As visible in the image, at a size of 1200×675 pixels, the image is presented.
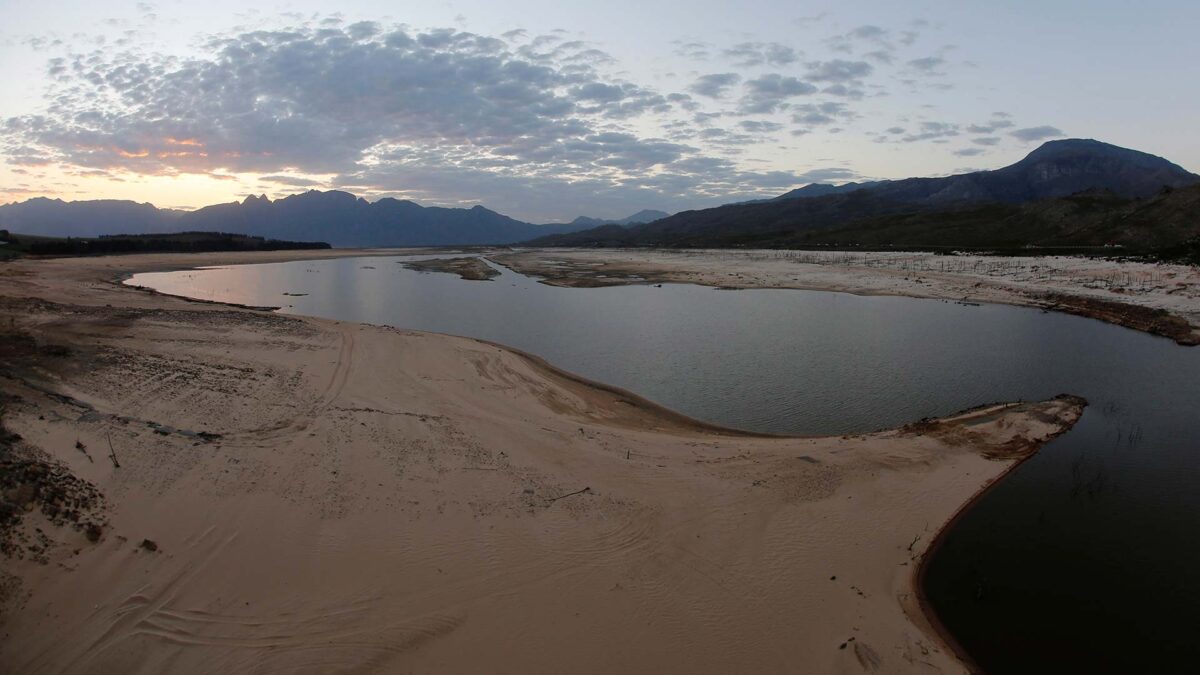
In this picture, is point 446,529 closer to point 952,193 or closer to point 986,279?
point 986,279

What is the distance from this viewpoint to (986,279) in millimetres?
35531

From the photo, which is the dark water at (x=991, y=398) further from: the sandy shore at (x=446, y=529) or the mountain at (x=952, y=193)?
the mountain at (x=952, y=193)

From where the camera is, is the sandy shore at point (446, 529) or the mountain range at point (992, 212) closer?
the sandy shore at point (446, 529)

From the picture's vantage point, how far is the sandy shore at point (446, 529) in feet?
18.0

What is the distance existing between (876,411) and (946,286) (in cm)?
2561

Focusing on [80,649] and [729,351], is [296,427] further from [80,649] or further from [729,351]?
[729,351]

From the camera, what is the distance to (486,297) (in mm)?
37344

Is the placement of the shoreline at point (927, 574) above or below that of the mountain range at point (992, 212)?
below

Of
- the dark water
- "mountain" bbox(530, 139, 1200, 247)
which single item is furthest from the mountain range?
the dark water

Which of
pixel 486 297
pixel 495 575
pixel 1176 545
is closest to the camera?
pixel 495 575

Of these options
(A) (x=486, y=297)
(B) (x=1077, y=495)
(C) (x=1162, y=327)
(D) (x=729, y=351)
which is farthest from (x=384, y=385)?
(C) (x=1162, y=327)

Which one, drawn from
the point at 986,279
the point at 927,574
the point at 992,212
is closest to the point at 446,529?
the point at 927,574

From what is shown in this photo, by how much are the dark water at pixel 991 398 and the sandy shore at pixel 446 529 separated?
770 mm

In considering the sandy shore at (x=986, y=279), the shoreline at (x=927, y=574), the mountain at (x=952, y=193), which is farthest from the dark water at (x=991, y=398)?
the mountain at (x=952, y=193)
